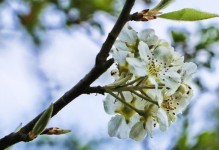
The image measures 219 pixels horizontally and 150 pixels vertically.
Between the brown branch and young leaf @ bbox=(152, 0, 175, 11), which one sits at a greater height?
young leaf @ bbox=(152, 0, 175, 11)

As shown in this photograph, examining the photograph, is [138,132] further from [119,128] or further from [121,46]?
[121,46]

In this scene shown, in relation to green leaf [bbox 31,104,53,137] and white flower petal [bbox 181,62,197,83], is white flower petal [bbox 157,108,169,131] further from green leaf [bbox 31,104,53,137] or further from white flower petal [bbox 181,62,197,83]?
green leaf [bbox 31,104,53,137]

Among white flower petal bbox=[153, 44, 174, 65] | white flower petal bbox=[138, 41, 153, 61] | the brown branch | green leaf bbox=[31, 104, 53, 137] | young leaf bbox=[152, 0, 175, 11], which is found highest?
young leaf bbox=[152, 0, 175, 11]

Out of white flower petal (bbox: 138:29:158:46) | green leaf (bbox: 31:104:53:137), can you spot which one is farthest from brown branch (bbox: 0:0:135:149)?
white flower petal (bbox: 138:29:158:46)

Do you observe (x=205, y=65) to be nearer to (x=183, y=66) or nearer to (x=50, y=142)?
(x=50, y=142)

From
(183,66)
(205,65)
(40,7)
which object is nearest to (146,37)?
(183,66)

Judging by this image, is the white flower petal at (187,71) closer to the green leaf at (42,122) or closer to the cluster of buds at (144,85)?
the cluster of buds at (144,85)

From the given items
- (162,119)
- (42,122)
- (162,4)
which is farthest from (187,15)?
(42,122)
